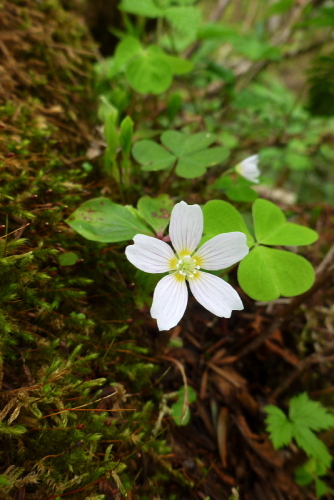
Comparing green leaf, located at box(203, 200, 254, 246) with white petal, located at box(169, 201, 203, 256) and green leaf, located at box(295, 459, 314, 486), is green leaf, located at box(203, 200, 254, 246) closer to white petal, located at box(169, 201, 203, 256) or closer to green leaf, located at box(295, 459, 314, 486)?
white petal, located at box(169, 201, 203, 256)

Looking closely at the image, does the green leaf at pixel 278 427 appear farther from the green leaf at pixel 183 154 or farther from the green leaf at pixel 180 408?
the green leaf at pixel 183 154

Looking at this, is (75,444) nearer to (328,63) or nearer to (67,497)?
(67,497)

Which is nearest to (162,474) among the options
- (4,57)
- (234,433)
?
(234,433)

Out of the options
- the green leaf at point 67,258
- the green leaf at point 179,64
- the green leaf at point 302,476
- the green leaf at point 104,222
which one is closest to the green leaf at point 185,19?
the green leaf at point 179,64

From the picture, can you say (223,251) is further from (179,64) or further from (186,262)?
(179,64)

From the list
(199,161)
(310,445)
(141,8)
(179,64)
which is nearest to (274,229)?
(199,161)

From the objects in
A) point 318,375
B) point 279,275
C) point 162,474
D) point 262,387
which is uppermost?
point 279,275
